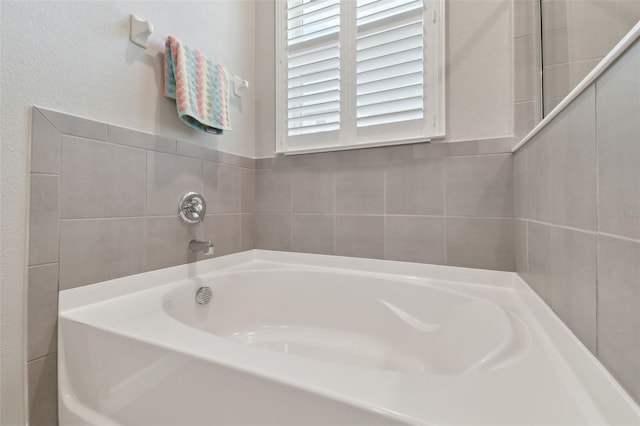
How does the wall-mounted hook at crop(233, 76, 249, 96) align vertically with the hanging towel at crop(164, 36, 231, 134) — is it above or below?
above

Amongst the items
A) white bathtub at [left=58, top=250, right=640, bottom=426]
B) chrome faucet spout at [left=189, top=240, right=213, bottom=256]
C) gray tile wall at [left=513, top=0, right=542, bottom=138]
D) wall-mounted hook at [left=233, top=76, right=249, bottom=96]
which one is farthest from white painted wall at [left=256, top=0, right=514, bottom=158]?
chrome faucet spout at [left=189, top=240, right=213, bottom=256]

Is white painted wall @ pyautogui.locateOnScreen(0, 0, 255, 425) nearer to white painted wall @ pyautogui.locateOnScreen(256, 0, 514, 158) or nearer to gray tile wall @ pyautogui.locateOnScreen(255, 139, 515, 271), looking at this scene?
gray tile wall @ pyautogui.locateOnScreen(255, 139, 515, 271)

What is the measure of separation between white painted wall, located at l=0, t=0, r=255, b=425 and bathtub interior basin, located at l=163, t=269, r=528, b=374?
1.39ft

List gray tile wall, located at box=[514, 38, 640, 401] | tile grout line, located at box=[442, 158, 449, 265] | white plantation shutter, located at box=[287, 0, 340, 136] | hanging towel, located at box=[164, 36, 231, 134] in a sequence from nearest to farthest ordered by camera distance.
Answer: gray tile wall, located at box=[514, 38, 640, 401] < hanging towel, located at box=[164, 36, 231, 134] < tile grout line, located at box=[442, 158, 449, 265] < white plantation shutter, located at box=[287, 0, 340, 136]

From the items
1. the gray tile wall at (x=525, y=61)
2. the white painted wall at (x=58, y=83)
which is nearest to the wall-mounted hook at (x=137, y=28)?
the white painted wall at (x=58, y=83)

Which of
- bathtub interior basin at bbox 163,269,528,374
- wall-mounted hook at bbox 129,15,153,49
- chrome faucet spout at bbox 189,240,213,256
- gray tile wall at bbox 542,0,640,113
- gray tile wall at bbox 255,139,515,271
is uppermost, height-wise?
wall-mounted hook at bbox 129,15,153,49

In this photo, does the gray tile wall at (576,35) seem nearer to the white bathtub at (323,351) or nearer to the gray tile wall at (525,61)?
the gray tile wall at (525,61)

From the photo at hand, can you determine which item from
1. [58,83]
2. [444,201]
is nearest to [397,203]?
[444,201]

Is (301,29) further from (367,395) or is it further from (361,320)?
(367,395)

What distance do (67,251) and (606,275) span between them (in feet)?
4.37

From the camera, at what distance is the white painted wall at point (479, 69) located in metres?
1.25

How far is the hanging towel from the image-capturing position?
1.18 meters

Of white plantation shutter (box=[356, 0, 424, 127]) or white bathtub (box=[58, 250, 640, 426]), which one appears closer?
white bathtub (box=[58, 250, 640, 426])

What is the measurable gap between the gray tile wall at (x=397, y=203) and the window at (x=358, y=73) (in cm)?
11
